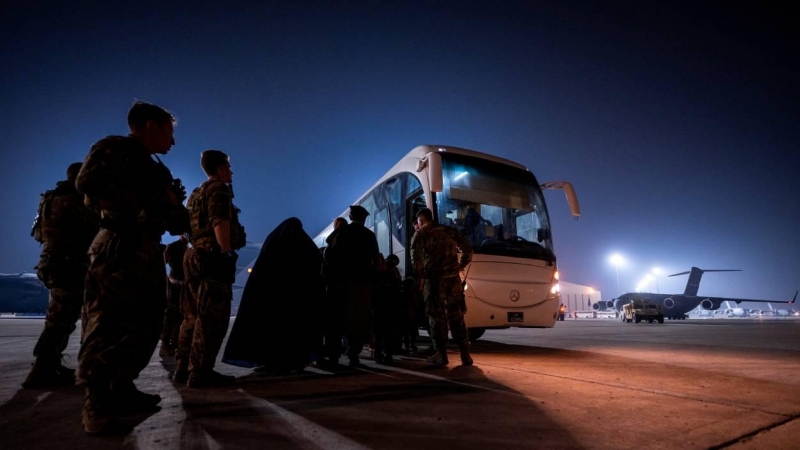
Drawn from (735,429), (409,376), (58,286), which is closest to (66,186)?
(58,286)

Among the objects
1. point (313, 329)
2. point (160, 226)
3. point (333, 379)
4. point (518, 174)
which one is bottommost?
point (333, 379)

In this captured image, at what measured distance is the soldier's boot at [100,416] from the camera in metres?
1.91

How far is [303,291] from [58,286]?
6.73 ft

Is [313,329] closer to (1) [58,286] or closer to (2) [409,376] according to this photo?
(2) [409,376]

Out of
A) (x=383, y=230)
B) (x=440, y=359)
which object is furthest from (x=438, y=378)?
(x=383, y=230)

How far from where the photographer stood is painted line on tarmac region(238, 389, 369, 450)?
1764 mm

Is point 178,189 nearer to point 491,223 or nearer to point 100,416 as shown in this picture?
point 100,416

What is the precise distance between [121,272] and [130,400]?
852 mm

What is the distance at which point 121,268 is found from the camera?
6.81 feet

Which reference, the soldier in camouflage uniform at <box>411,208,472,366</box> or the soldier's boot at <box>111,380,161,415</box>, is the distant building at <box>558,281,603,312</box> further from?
the soldier's boot at <box>111,380,161,415</box>

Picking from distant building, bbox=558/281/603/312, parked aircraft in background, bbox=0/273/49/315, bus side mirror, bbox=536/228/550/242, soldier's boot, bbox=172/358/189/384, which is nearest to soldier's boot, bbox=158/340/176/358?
soldier's boot, bbox=172/358/189/384

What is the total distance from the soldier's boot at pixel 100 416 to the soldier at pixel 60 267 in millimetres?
1827

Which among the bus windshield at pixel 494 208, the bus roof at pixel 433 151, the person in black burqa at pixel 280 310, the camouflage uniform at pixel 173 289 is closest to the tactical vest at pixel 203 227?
the person in black burqa at pixel 280 310

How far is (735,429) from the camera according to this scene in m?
1.98
